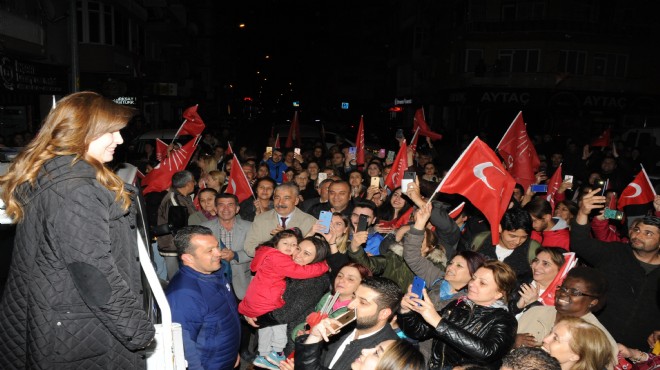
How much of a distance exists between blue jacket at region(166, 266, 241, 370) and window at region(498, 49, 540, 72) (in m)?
33.8

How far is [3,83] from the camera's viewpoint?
1380 cm

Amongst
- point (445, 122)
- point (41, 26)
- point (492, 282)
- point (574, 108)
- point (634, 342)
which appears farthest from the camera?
point (445, 122)

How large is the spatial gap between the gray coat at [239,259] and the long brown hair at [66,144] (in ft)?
11.9

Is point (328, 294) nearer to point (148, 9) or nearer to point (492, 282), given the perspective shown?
point (492, 282)

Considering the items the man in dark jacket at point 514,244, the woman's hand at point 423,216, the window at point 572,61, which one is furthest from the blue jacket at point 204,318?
the window at point 572,61

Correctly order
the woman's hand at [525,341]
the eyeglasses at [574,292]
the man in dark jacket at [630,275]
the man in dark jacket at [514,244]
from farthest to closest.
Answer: the man in dark jacket at [514,244] < the man in dark jacket at [630,275] < the eyeglasses at [574,292] < the woman's hand at [525,341]

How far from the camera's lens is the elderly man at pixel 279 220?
6.23 meters

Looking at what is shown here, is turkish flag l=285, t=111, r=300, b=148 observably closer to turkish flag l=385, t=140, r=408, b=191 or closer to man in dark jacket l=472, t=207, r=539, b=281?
turkish flag l=385, t=140, r=408, b=191

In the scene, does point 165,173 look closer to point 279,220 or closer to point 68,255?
point 279,220

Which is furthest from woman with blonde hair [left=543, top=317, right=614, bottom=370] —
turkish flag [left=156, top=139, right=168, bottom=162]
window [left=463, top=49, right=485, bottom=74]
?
window [left=463, top=49, right=485, bottom=74]

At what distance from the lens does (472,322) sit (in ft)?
12.3

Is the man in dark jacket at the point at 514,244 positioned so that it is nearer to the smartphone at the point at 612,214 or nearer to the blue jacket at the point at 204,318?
the smartphone at the point at 612,214

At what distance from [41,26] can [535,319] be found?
60.0ft

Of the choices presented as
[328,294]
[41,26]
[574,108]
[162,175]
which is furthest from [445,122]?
[328,294]
